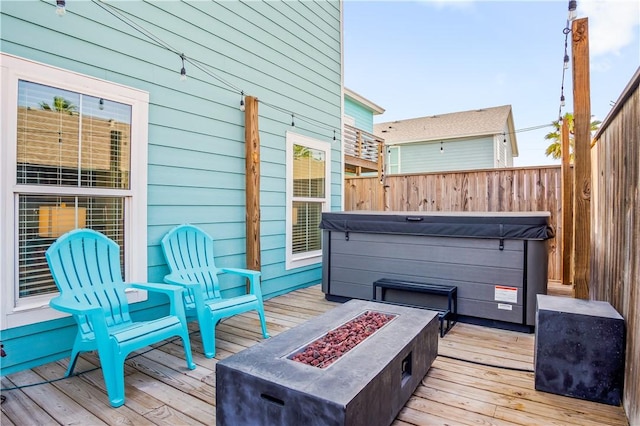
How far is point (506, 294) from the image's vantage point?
326cm

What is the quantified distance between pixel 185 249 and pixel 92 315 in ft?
4.41

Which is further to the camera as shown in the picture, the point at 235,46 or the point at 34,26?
the point at 235,46

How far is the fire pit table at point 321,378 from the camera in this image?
1.38 meters

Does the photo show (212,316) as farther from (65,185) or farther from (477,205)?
(477,205)

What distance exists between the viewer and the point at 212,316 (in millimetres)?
2666

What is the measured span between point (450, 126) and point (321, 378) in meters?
13.0

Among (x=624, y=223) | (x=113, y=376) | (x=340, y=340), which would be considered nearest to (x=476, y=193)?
(x=624, y=223)

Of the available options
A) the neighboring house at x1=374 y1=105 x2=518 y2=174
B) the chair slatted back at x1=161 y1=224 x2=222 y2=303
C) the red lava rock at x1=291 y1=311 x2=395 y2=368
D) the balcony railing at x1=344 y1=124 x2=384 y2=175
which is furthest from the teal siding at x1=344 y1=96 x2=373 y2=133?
the red lava rock at x1=291 y1=311 x2=395 y2=368

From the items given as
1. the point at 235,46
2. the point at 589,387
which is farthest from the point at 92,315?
the point at 235,46

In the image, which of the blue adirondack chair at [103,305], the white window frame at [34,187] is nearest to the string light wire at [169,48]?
the white window frame at [34,187]

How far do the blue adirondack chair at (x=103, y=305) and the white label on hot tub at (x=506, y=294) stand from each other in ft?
8.75

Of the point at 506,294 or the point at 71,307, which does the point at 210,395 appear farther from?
the point at 506,294

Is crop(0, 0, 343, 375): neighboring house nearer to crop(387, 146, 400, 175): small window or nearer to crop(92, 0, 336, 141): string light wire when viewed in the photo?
crop(92, 0, 336, 141): string light wire

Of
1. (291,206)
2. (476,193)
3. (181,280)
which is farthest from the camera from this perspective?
(476,193)
